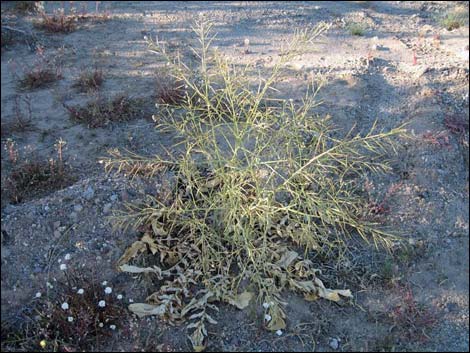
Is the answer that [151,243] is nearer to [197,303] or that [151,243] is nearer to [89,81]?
[197,303]

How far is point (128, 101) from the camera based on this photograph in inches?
217

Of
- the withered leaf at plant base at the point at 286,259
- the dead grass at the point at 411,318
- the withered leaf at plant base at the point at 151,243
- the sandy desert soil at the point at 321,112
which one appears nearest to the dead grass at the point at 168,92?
the sandy desert soil at the point at 321,112

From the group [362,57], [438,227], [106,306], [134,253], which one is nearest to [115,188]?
[134,253]

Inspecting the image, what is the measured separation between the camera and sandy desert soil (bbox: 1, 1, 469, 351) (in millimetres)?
3646

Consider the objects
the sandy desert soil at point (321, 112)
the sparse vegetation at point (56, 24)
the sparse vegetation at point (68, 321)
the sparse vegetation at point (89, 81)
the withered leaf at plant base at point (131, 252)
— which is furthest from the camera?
the sparse vegetation at point (56, 24)

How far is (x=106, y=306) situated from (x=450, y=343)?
230 cm

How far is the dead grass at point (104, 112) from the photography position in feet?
17.3

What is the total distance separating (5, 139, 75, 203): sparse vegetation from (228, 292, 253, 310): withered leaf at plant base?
1.79 m

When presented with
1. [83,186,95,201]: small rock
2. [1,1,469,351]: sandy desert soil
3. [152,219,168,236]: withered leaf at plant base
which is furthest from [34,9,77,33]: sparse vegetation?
[152,219,168,236]: withered leaf at plant base

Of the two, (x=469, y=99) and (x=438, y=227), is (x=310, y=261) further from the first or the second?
(x=469, y=99)

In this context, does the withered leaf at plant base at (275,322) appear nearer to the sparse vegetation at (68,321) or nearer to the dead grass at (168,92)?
the sparse vegetation at (68,321)

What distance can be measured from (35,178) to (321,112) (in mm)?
2744

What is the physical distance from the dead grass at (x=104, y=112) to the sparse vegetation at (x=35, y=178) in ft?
2.23

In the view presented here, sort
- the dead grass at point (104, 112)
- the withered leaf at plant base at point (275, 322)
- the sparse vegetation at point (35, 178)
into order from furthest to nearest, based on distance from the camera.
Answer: the dead grass at point (104, 112) < the sparse vegetation at point (35, 178) < the withered leaf at plant base at point (275, 322)
